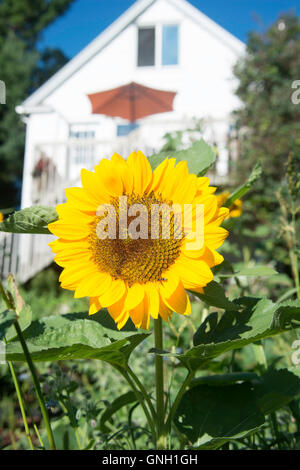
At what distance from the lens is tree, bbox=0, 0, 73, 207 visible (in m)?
20.5

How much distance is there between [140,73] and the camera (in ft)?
38.6

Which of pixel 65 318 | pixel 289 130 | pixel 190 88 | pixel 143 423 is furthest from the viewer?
pixel 190 88

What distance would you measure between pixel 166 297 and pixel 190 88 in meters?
11.3

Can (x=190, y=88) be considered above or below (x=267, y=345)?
above

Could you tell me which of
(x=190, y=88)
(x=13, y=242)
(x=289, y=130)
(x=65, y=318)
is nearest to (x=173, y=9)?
(x=190, y=88)

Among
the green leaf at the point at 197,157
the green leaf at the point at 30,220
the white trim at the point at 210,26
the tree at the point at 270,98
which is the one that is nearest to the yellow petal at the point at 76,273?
the green leaf at the point at 30,220

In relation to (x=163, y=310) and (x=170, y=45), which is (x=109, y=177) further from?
(x=170, y=45)

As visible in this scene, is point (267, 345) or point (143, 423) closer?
point (143, 423)

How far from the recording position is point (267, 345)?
2311 millimetres

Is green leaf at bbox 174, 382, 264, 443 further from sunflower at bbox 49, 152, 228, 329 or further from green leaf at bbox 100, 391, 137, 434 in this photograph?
sunflower at bbox 49, 152, 228, 329

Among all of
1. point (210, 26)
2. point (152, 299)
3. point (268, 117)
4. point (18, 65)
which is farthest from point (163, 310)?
point (18, 65)

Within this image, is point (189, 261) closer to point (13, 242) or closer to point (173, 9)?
point (13, 242)

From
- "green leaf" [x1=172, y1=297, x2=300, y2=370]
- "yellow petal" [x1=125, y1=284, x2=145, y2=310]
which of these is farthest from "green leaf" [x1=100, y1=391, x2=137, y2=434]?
"yellow petal" [x1=125, y1=284, x2=145, y2=310]

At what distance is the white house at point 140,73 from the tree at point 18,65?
7.69 m
